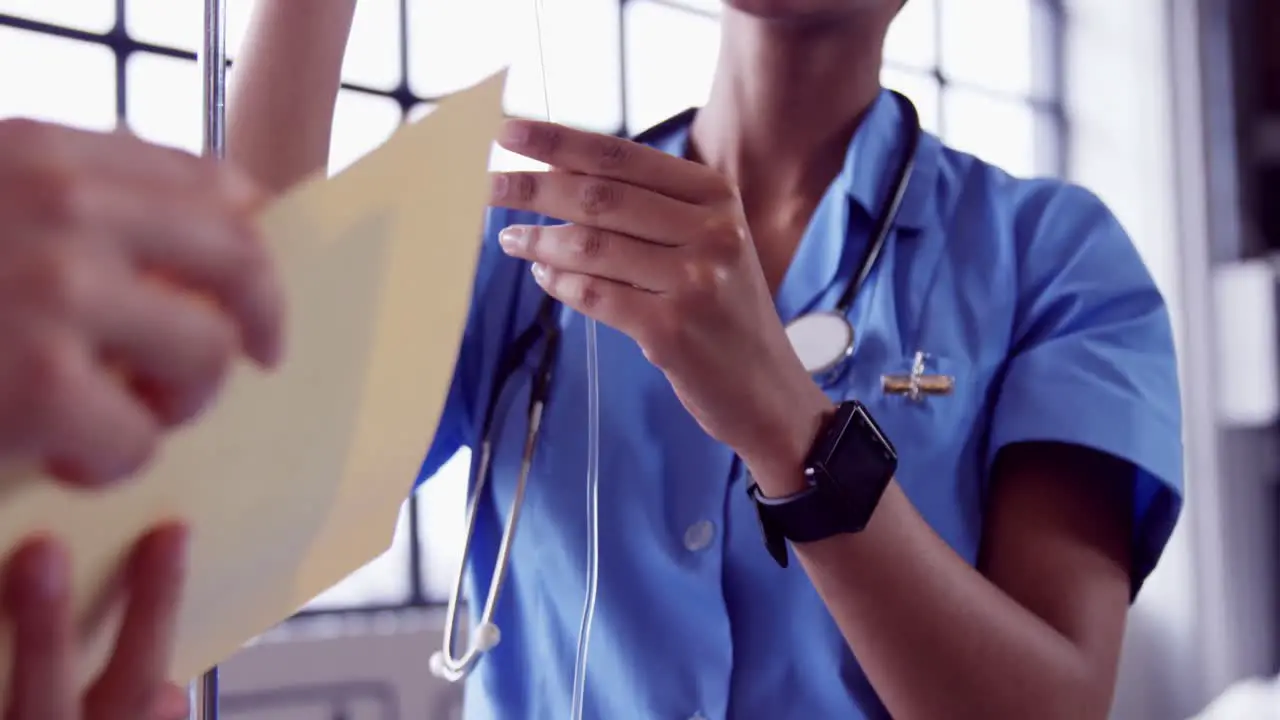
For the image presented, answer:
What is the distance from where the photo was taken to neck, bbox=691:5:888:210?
0.80m

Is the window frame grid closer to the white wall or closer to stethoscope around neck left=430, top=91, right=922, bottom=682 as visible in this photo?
the white wall

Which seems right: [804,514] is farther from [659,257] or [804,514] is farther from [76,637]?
[76,637]

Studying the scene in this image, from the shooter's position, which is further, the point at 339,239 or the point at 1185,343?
the point at 1185,343

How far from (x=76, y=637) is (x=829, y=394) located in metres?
0.54

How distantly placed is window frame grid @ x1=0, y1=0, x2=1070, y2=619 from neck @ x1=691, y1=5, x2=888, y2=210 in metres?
0.29

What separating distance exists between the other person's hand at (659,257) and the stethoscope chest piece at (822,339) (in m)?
0.17

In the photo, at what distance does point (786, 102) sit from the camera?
0.82 metres

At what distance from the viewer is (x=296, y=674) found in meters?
1.18

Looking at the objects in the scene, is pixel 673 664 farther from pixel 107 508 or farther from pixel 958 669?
pixel 107 508

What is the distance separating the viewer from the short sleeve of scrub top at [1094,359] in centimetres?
68

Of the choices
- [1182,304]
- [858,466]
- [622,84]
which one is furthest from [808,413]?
[1182,304]

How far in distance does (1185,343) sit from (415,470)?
2.72 meters

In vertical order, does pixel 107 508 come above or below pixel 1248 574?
above

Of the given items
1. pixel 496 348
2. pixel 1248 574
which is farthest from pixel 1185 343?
pixel 496 348
